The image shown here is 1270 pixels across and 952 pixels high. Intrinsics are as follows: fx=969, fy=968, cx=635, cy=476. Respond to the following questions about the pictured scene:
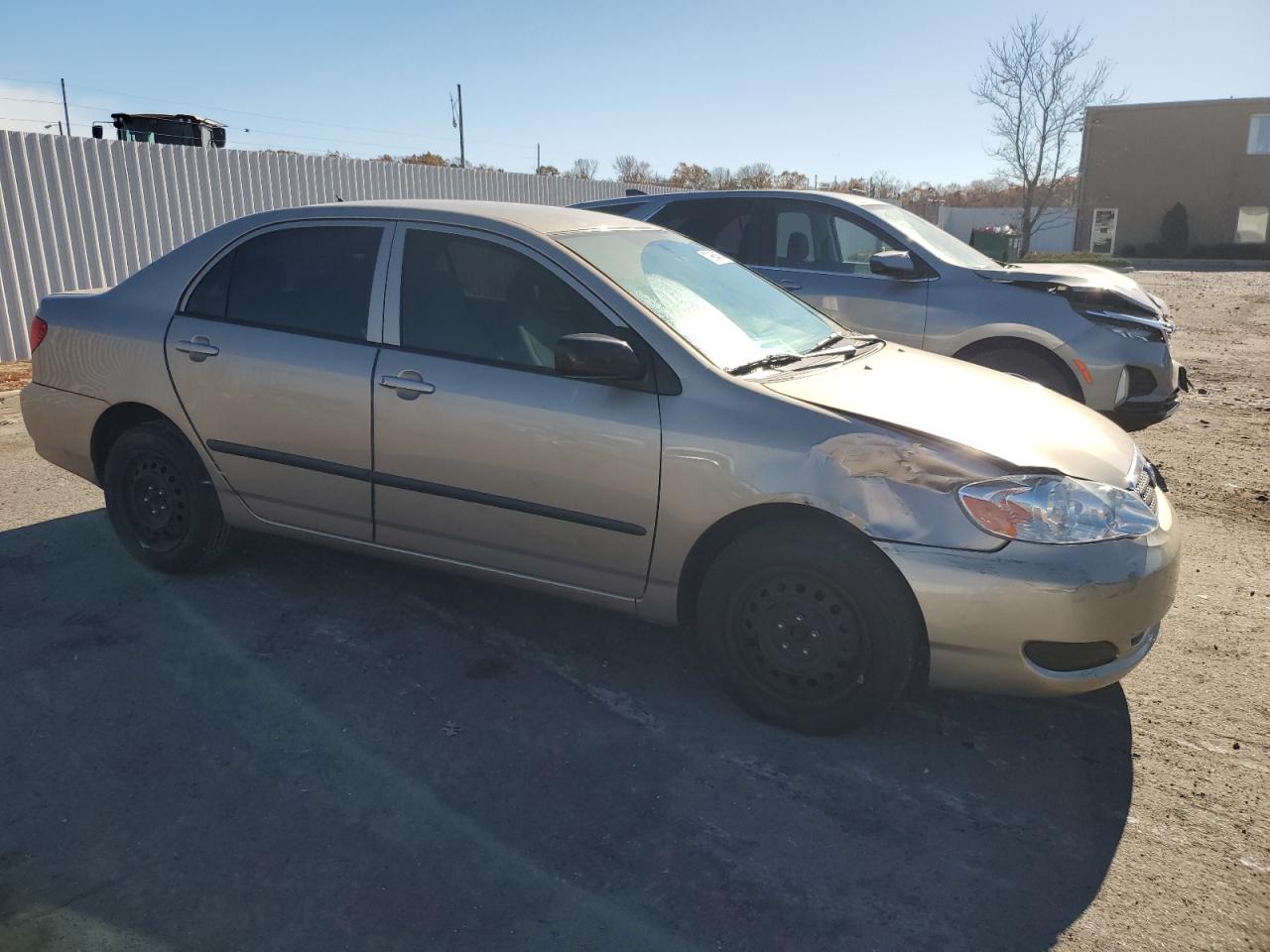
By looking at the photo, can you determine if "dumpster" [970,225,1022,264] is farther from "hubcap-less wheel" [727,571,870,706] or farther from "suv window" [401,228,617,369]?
"hubcap-less wheel" [727,571,870,706]

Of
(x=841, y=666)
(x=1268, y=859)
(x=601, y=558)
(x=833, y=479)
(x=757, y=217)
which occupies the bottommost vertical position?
(x=1268, y=859)

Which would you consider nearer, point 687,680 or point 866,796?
point 866,796

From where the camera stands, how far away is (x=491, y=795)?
293 cm

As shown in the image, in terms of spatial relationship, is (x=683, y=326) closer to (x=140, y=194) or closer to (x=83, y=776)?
(x=83, y=776)

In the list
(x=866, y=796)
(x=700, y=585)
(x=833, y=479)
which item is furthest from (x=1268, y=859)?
(x=700, y=585)

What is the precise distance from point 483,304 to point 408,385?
423 millimetres

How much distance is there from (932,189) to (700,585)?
233 feet

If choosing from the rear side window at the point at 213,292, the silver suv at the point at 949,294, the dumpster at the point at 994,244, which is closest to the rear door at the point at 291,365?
the rear side window at the point at 213,292

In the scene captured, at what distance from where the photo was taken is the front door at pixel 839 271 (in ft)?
21.7

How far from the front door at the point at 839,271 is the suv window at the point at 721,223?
0.11m

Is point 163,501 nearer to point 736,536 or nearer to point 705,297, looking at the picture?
point 705,297

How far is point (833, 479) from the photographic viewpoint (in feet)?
10.0

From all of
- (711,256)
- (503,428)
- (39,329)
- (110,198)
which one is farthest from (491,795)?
(110,198)

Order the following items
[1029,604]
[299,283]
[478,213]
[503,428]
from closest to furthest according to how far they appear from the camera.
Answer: [1029,604]
[503,428]
[478,213]
[299,283]
